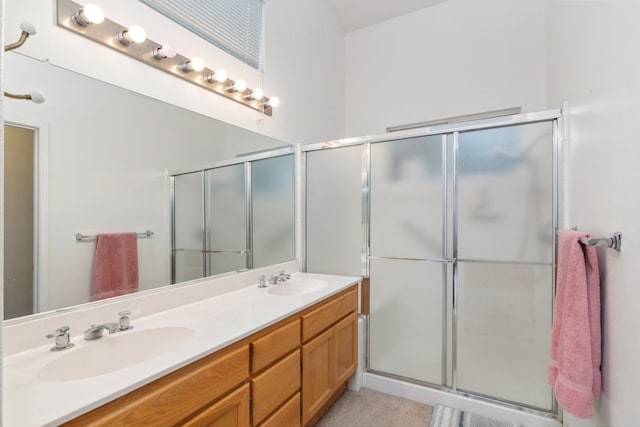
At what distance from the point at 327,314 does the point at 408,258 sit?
0.76 m

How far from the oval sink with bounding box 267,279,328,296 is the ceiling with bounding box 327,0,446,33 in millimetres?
2655

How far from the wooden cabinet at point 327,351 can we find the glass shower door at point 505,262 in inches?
28.3

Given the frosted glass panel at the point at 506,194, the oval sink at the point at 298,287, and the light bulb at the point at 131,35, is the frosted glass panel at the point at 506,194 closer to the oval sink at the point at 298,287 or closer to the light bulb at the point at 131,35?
the oval sink at the point at 298,287

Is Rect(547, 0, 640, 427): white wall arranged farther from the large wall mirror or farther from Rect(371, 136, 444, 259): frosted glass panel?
the large wall mirror

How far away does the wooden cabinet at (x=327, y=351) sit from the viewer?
1657 mm

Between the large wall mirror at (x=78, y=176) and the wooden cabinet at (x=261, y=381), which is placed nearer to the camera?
the wooden cabinet at (x=261, y=381)

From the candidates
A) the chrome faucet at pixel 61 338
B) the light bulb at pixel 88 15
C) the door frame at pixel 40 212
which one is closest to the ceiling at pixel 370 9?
the light bulb at pixel 88 15

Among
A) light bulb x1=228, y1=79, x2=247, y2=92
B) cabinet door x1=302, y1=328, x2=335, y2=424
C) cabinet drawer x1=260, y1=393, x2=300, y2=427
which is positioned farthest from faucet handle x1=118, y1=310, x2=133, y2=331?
light bulb x1=228, y1=79, x2=247, y2=92

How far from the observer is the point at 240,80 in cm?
198

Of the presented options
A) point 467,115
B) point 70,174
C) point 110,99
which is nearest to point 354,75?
point 467,115

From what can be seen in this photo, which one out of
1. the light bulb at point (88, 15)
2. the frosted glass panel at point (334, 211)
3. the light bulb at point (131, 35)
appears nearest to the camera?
the light bulb at point (88, 15)

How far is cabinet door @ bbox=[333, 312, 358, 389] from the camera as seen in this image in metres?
1.96

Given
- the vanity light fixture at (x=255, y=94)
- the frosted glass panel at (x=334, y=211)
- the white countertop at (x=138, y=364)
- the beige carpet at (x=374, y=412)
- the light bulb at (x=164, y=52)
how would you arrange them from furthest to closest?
the frosted glass panel at (x=334, y=211) → the vanity light fixture at (x=255, y=94) → the beige carpet at (x=374, y=412) → the light bulb at (x=164, y=52) → the white countertop at (x=138, y=364)

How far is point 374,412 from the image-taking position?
2029 mm
